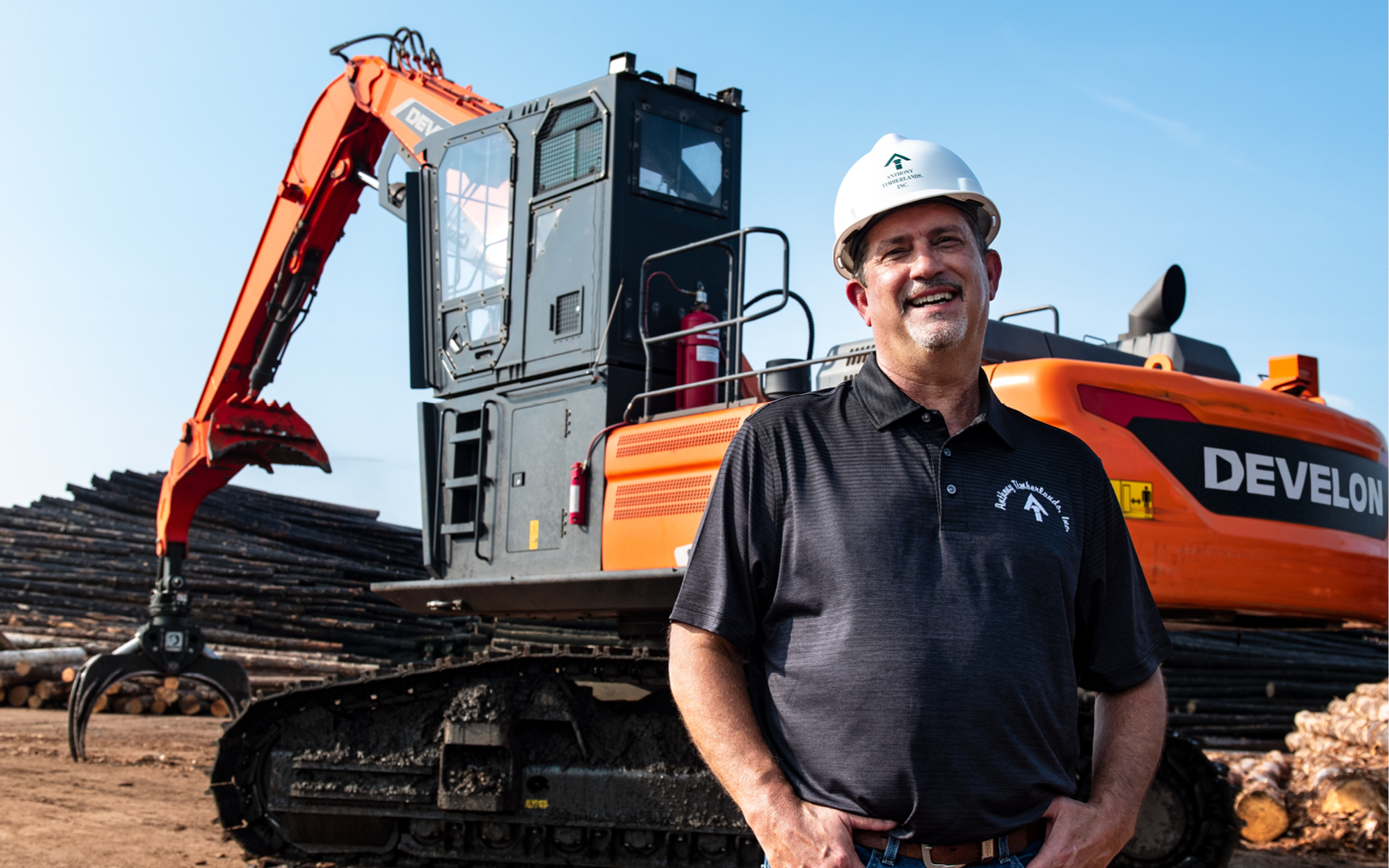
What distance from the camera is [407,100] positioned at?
814 cm

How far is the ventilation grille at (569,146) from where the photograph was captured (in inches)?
251

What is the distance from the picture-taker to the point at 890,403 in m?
2.16

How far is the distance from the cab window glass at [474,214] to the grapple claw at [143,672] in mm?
3743

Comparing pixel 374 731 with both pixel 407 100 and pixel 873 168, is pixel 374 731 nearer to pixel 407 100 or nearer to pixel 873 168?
pixel 407 100

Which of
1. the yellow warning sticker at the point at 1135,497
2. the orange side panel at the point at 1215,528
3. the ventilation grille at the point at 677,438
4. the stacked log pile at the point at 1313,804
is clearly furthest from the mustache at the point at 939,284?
the stacked log pile at the point at 1313,804

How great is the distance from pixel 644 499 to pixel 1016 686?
3.69 m

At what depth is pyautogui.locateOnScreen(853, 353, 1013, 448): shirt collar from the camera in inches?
84.5

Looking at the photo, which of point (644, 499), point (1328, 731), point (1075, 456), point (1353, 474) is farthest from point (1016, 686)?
point (1328, 731)

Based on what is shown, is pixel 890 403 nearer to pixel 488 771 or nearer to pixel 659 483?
pixel 659 483

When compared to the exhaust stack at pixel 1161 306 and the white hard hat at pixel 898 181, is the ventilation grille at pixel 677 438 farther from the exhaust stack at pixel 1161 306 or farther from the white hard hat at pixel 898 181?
the white hard hat at pixel 898 181

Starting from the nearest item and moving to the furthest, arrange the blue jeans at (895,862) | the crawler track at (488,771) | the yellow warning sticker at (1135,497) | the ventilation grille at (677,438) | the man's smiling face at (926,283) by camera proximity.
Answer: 1. the blue jeans at (895,862)
2. the man's smiling face at (926,283)
3. the yellow warning sticker at (1135,497)
4. the ventilation grille at (677,438)
5. the crawler track at (488,771)

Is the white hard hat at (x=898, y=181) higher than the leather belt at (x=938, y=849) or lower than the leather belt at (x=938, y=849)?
higher

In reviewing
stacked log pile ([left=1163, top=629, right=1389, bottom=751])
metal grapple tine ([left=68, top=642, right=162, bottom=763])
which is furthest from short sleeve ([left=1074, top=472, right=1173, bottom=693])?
stacked log pile ([left=1163, top=629, right=1389, bottom=751])

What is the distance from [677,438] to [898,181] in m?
3.34
